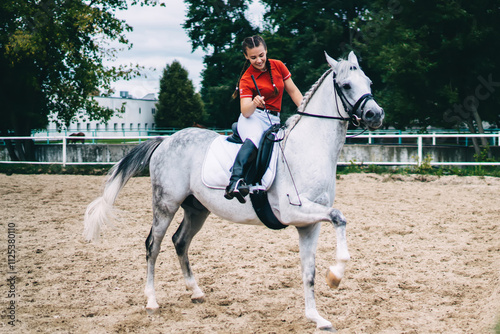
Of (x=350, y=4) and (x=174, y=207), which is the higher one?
(x=350, y=4)

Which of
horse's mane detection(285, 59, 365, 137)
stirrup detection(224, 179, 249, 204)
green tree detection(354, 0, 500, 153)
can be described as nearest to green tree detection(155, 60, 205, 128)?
green tree detection(354, 0, 500, 153)

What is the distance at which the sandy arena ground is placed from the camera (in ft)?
12.6

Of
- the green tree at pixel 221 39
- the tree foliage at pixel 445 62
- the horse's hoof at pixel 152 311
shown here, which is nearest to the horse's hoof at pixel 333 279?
the horse's hoof at pixel 152 311

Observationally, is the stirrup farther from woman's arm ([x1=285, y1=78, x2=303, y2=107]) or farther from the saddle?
woman's arm ([x1=285, y1=78, x2=303, y2=107])

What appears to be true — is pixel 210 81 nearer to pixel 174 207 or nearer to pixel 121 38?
pixel 121 38

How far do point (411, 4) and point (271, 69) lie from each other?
1429 cm

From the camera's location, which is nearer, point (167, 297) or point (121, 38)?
point (167, 297)

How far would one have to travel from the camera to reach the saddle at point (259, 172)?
3738 mm

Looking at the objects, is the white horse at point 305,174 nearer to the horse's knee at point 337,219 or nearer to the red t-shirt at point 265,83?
the horse's knee at point 337,219

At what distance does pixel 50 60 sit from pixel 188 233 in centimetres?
1734

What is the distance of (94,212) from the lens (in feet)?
15.3

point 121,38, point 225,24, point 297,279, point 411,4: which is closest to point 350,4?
point 225,24

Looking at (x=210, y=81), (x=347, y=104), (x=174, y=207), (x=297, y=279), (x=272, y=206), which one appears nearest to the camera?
(x=347, y=104)

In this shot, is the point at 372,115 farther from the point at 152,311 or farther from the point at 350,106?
the point at 152,311
